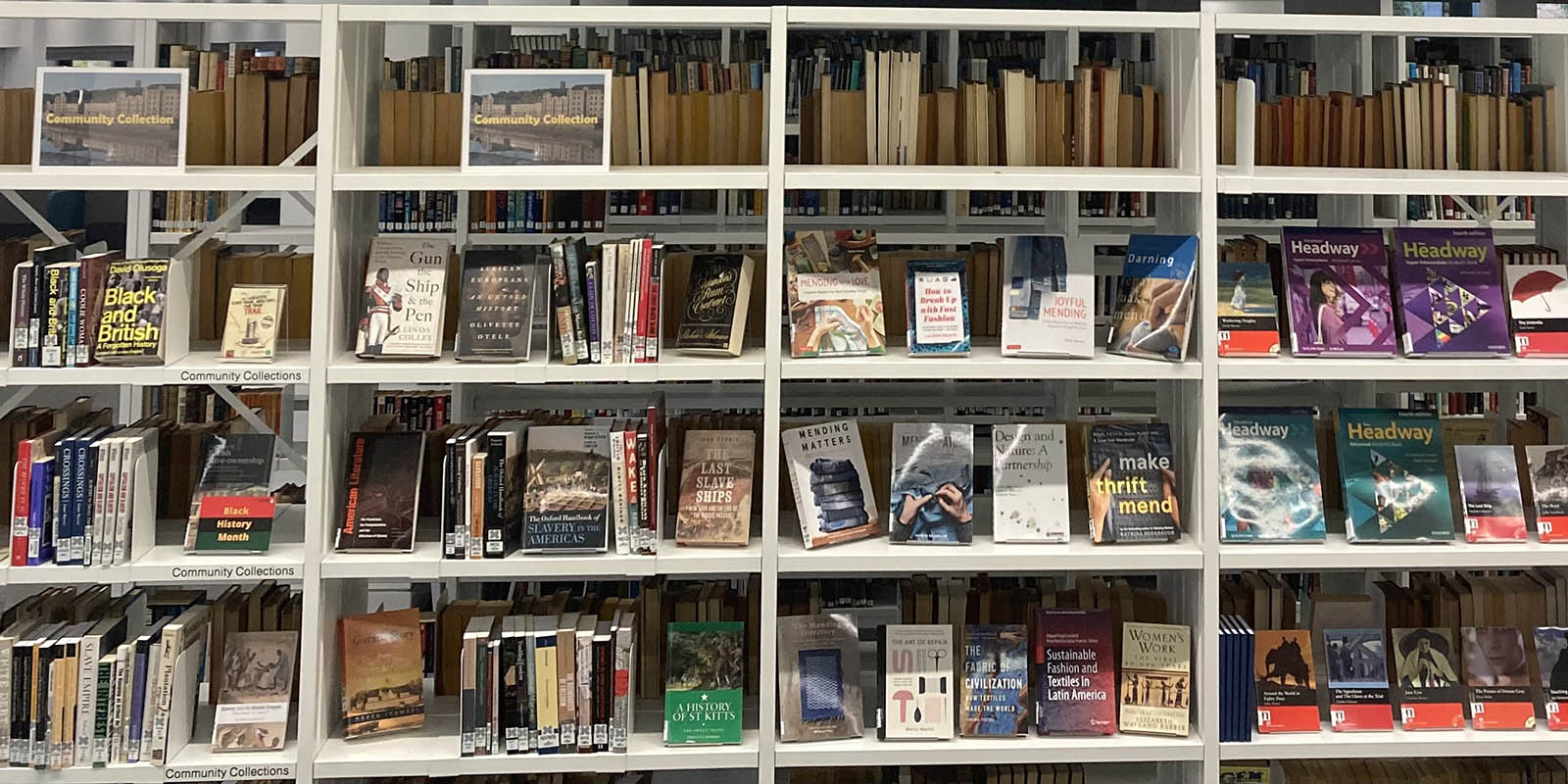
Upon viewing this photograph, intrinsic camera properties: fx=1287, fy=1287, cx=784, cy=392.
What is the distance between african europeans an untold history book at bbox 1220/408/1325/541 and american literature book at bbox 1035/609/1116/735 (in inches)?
14.4

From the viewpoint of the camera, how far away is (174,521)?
2.94 m

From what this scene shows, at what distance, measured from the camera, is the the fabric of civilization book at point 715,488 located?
2742mm

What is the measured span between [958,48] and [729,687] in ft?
10.0

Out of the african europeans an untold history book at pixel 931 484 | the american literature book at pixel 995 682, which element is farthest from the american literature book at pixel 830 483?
the american literature book at pixel 995 682

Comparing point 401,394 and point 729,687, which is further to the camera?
point 401,394

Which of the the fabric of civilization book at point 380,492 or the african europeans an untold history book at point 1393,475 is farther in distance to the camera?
the african europeans an untold history book at point 1393,475

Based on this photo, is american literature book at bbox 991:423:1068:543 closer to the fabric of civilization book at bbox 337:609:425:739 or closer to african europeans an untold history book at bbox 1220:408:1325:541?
african europeans an untold history book at bbox 1220:408:1325:541

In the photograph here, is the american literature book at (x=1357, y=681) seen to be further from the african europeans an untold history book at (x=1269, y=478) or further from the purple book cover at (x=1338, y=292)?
the purple book cover at (x=1338, y=292)

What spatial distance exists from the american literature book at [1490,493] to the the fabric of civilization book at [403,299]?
2254mm

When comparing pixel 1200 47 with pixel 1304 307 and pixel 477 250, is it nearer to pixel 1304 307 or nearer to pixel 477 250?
pixel 1304 307

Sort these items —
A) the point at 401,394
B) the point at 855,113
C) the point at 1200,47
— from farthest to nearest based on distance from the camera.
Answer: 1. the point at 401,394
2. the point at 855,113
3. the point at 1200,47

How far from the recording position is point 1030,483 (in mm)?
2807

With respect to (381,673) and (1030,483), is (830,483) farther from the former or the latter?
(381,673)

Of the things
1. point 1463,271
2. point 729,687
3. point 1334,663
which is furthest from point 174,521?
point 1463,271
